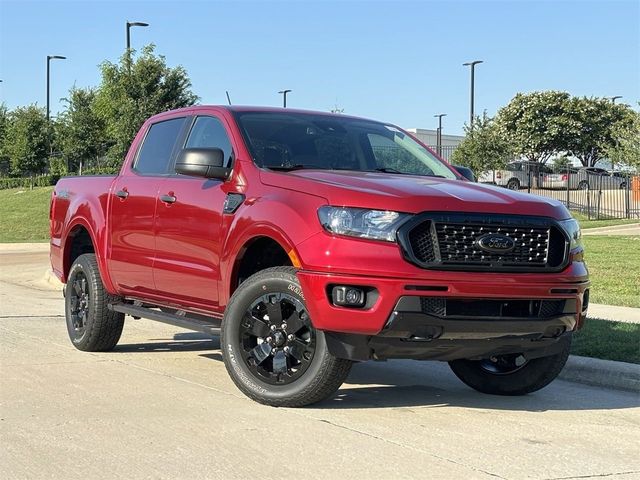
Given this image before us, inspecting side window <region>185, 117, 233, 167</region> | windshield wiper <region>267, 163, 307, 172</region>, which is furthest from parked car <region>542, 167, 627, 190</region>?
windshield wiper <region>267, 163, 307, 172</region>

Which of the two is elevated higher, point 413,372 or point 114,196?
point 114,196

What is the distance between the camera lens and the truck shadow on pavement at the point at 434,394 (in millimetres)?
6086

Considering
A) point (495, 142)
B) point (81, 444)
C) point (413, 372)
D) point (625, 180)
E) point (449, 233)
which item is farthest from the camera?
point (495, 142)

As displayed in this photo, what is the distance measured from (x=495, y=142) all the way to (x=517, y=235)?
111ft

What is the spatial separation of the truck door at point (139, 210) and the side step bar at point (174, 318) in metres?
0.14

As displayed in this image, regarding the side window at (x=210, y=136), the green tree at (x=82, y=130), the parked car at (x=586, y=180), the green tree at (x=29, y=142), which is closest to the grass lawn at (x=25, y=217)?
the green tree at (x=82, y=130)

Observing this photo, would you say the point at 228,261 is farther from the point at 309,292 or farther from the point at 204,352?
the point at 204,352

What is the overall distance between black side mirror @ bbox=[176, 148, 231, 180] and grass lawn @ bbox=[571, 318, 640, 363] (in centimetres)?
349

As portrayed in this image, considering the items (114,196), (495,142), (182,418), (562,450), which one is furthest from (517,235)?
(495,142)

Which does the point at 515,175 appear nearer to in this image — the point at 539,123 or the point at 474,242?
the point at 539,123

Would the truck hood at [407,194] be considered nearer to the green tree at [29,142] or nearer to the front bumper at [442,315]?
the front bumper at [442,315]

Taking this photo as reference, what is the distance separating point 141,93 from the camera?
107 feet

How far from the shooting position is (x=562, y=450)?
490cm

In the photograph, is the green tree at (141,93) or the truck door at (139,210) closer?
the truck door at (139,210)
